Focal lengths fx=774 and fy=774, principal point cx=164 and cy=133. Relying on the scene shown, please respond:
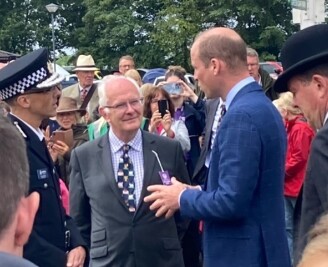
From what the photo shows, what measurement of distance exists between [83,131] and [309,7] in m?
3.26

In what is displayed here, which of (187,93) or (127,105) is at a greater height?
(127,105)

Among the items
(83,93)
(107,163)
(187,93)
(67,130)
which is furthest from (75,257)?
(83,93)

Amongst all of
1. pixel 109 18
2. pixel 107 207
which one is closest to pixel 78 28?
pixel 109 18

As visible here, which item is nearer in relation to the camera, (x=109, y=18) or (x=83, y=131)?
(x=83, y=131)

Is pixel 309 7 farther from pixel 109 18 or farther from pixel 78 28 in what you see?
pixel 78 28

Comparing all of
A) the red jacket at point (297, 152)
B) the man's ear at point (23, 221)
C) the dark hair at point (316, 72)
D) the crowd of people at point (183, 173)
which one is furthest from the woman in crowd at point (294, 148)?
the man's ear at point (23, 221)

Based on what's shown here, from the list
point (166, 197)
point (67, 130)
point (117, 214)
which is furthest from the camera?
point (67, 130)

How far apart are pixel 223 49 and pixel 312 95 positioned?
Answer: 2.13 feet

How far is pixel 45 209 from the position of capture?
4.20 m

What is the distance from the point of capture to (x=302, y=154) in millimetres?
7117

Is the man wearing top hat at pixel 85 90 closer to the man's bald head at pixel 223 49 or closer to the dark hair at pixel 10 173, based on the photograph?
the man's bald head at pixel 223 49

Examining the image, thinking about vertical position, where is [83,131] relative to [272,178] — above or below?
below

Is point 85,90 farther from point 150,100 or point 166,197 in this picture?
point 166,197

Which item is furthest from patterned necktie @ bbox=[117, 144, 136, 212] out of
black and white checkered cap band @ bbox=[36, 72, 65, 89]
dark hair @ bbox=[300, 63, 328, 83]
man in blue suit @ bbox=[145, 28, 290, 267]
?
dark hair @ bbox=[300, 63, 328, 83]
